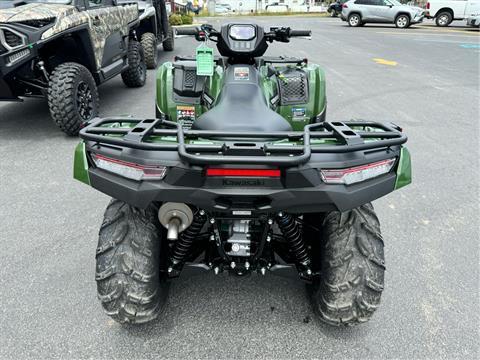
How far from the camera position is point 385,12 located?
66.4 feet

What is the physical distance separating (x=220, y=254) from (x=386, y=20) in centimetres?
2176

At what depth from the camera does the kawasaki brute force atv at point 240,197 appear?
161 cm

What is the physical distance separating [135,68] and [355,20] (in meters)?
17.0

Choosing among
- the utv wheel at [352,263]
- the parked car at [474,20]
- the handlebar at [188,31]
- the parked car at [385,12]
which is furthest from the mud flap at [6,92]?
the parked car at [474,20]

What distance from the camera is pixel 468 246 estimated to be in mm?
3131

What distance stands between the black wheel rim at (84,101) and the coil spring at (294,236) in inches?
150

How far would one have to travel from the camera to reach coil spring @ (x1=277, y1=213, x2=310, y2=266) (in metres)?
1.94

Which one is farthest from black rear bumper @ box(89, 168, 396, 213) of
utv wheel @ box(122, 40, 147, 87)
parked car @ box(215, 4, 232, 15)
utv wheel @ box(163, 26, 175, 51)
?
parked car @ box(215, 4, 232, 15)

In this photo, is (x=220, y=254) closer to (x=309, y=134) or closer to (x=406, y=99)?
(x=309, y=134)

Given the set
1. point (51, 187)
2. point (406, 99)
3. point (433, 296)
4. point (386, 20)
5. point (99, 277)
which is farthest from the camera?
point (386, 20)

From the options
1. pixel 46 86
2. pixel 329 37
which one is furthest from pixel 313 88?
pixel 329 37

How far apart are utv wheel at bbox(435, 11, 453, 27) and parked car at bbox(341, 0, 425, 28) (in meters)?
2.81

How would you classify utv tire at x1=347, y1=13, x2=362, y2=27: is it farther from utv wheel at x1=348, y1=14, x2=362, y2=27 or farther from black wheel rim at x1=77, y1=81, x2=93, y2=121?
A: black wheel rim at x1=77, y1=81, x2=93, y2=121

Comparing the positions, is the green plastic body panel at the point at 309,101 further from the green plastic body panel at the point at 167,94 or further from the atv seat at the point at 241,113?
the atv seat at the point at 241,113
